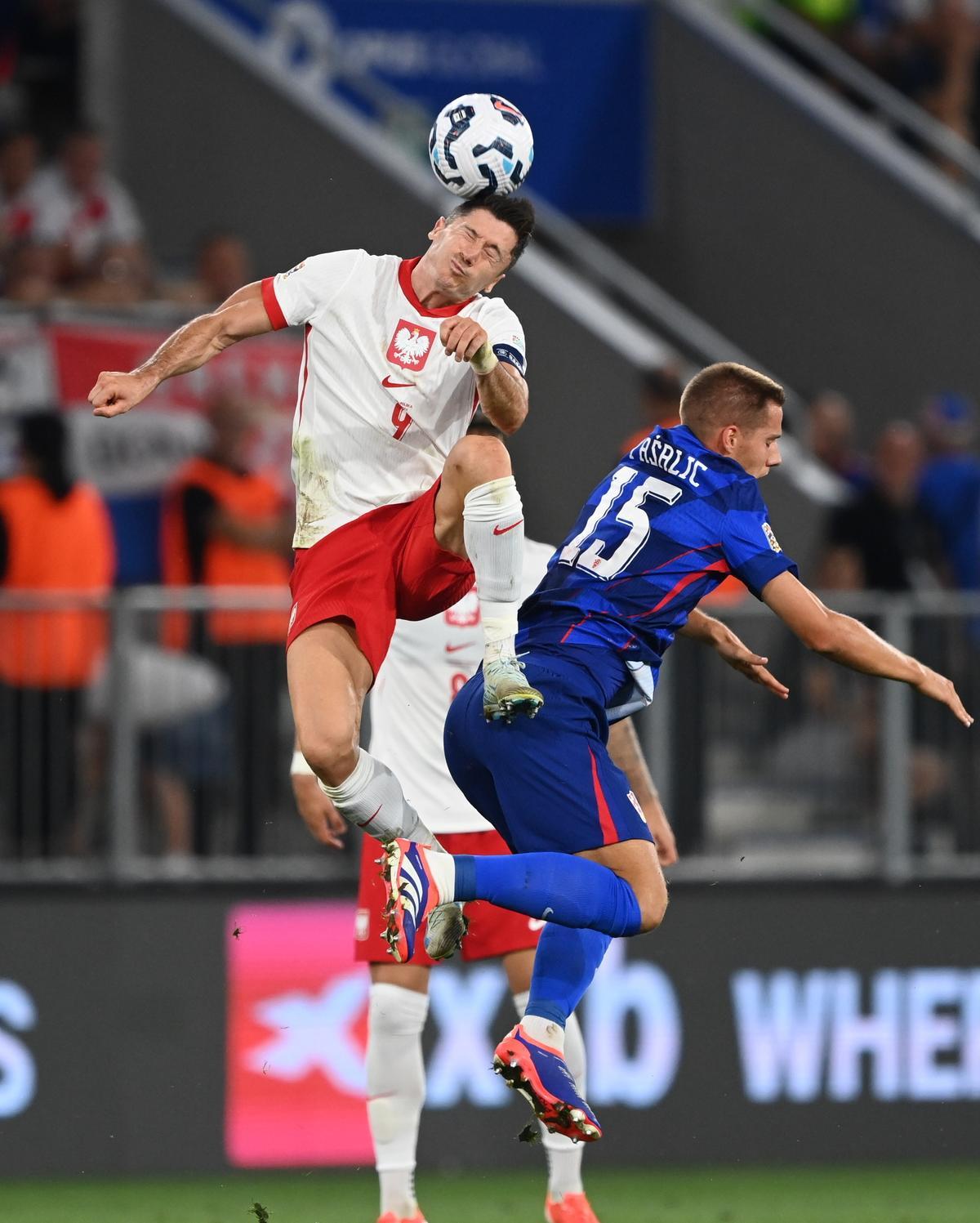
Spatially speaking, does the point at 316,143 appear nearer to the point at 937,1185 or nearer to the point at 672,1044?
the point at 672,1044

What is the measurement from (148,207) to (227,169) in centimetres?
54

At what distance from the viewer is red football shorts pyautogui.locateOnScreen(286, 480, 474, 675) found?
7.50m

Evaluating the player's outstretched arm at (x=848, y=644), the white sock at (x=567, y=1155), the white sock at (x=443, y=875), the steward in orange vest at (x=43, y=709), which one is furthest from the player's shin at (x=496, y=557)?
the steward in orange vest at (x=43, y=709)

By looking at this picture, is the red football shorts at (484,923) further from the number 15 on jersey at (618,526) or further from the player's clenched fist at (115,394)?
the player's clenched fist at (115,394)

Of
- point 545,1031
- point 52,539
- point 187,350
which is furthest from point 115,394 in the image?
point 52,539

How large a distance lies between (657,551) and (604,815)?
795 mm

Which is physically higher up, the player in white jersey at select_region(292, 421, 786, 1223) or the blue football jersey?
the blue football jersey

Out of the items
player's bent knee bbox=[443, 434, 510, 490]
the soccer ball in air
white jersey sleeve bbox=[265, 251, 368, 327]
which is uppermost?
the soccer ball in air

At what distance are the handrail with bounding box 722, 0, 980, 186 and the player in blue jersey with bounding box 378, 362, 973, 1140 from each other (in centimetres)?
953

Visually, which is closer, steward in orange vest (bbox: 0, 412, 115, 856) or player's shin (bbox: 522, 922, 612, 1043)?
player's shin (bbox: 522, 922, 612, 1043)

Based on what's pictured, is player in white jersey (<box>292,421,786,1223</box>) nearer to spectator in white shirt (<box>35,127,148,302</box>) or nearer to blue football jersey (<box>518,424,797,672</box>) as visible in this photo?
blue football jersey (<box>518,424,797,672</box>)

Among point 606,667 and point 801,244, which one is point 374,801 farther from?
point 801,244

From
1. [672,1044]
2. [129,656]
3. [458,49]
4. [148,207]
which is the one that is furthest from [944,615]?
[458,49]

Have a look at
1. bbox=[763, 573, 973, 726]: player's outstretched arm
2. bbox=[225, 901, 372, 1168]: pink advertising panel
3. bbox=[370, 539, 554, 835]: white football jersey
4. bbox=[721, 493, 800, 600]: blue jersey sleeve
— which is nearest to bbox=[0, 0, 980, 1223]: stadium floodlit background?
bbox=[225, 901, 372, 1168]: pink advertising panel
